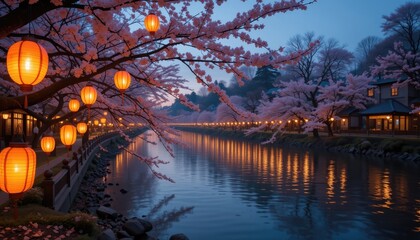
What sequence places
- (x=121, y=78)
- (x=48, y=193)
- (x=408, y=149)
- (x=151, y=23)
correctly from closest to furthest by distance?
(x=151, y=23), (x=121, y=78), (x=48, y=193), (x=408, y=149)

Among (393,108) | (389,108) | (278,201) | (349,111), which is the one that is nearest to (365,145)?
(393,108)

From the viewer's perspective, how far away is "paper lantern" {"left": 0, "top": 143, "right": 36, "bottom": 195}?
549cm

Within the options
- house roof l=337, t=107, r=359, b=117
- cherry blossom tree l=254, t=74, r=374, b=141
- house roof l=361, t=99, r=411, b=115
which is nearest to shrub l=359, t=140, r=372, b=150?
cherry blossom tree l=254, t=74, r=374, b=141

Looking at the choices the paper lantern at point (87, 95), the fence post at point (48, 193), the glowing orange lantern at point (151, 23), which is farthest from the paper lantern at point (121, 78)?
the fence post at point (48, 193)

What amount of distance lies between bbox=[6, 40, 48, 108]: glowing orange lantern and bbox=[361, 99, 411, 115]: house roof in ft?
124

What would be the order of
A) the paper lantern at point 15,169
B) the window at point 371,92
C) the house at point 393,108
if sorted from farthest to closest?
the window at point 371,92 → the house at point 393,108 → the paper lantern at point 15,169

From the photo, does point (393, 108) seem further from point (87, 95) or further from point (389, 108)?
point (87, 95)

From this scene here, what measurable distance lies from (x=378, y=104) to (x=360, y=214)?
1260 inches

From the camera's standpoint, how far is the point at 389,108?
37.5 m

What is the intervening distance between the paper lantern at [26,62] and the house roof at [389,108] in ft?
124

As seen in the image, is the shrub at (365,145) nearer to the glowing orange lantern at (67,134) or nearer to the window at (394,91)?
the window at (394,91)

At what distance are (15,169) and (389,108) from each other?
128ft

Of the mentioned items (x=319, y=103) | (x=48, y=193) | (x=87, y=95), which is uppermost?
(x=319, y=103)

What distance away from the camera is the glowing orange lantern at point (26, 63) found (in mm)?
5215
